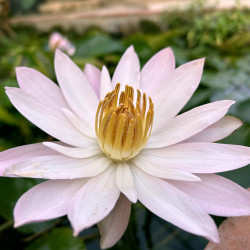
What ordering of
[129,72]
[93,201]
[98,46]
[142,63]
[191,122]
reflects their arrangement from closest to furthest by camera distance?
[93,201]
[191,122]
[129,72]
[142,63]
[98,46]

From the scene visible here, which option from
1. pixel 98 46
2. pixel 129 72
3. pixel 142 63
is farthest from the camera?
pixel 98 46

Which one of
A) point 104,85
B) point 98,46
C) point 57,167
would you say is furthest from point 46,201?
point 98,46

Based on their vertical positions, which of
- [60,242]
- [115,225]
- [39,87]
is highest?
[39,87]

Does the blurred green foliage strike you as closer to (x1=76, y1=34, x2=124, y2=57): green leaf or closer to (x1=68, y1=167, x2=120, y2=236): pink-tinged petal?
(x1=76, y1=34, x2=124, y2=57): green leaf

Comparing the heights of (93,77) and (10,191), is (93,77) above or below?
above

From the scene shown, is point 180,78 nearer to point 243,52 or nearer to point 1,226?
point 1,226

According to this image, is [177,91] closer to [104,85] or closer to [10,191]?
[104,85]

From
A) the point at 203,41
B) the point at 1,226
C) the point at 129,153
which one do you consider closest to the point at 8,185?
the point at 1,226
